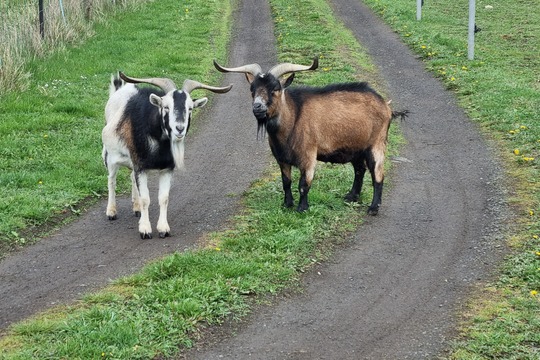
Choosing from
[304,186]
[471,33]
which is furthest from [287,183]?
[471,33]

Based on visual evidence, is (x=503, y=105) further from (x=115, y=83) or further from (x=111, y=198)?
(x=111, y=198)

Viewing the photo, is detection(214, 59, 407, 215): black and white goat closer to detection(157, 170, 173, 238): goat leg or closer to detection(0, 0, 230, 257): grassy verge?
detection(157, 170, 173, 238): goat leg

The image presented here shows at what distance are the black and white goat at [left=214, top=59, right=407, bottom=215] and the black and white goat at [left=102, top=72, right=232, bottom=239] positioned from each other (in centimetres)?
67

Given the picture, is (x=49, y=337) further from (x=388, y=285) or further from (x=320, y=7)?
(x=320, y=7)

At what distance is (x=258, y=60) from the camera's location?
66.8 ft

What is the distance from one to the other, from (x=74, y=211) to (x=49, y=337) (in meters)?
3.78

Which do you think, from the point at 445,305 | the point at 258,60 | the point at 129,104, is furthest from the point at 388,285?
the point at 258,60

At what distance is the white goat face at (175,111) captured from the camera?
916cm

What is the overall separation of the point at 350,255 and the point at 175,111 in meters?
2.51

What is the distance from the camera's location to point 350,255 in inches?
353

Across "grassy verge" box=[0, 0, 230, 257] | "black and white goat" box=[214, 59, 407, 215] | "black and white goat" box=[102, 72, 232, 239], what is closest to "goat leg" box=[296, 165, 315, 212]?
"black and white goat" box=[214, 59, 407, 215]

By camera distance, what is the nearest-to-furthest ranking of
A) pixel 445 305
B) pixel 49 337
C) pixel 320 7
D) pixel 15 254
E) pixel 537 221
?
1. pixel 49 337
2. pixel 445 305
3. pixel 15 254
4. pixel 537 221
5. pixel 320 7

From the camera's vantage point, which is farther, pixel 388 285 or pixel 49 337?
pixel 388 285

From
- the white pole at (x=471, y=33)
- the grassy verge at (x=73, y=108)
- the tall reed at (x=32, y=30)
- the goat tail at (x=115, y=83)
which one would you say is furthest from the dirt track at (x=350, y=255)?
the white pole at (x=471, y=33)
